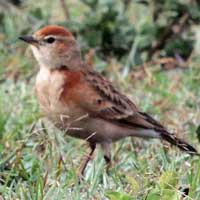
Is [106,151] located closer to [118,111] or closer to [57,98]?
[118,111]

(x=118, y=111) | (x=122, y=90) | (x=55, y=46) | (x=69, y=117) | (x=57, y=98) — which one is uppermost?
(x=55, y=46)

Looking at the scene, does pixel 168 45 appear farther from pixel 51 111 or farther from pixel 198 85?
pixel 51 111

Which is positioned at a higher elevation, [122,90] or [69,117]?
[69,117]

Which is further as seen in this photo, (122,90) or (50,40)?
(122,90)

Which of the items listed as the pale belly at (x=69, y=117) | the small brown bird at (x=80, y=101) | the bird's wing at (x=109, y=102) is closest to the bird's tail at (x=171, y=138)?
the small brown bird at (x=80, y=101)

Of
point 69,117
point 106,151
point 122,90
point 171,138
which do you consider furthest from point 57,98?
point 122,90

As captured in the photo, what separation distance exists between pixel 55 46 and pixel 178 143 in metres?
1.07

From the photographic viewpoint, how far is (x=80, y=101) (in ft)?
20.8

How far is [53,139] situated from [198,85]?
7.21ft

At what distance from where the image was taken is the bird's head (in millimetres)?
6676

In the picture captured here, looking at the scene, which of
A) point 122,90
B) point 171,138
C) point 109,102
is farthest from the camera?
point 122,90

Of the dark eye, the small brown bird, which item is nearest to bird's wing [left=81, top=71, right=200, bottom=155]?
the small brown bird

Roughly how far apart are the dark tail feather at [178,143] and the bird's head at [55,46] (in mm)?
729

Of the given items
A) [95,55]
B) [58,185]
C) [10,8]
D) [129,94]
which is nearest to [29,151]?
[58,185]
